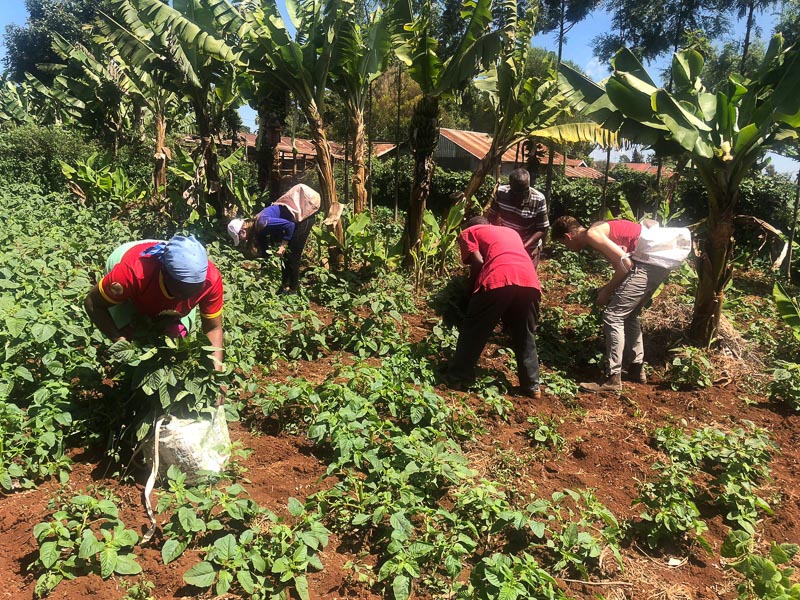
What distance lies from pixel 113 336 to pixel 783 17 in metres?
21.1

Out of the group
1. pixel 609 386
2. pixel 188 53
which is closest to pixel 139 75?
pixel 188 53

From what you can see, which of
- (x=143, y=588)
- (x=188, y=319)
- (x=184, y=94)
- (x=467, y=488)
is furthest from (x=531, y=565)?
(x=184, y=94)

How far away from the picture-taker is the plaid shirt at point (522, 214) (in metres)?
5.73

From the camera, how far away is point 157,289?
2820 millimetres

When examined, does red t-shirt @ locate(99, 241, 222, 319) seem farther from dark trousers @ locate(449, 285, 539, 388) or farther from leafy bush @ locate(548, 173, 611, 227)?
leafy bush @ locate(548, 173, 611, 227)

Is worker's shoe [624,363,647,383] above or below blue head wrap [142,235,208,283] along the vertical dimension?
below

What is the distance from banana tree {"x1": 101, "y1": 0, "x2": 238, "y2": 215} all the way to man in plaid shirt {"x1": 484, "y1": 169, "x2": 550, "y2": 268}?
404cm

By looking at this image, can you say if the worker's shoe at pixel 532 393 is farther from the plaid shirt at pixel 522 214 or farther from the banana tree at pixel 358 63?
the banana tree at pixel 358 63

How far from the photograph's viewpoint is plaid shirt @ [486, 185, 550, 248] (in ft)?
18.8

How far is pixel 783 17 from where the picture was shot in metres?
16.7

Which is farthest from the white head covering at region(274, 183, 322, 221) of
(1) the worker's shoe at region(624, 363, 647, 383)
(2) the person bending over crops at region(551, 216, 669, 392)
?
(1) the worker's shoe at region(624, 363, 647, 383)

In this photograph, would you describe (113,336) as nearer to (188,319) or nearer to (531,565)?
(188,319)

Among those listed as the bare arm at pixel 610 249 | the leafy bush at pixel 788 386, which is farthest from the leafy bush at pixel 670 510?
the leafy bush at pixel 788 386

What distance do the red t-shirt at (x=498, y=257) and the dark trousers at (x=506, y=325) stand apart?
6 centimetres
